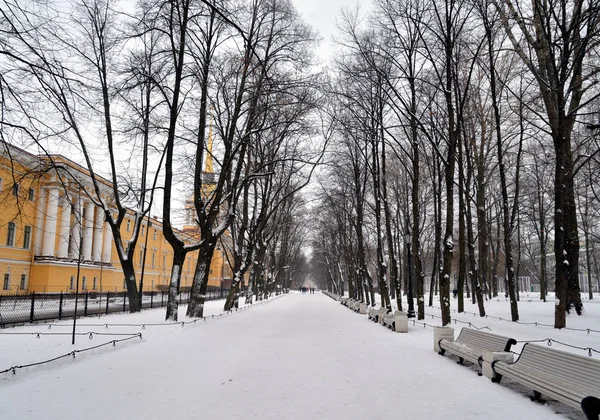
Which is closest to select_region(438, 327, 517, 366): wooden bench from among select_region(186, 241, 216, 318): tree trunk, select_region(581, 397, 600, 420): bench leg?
select_region(581, 397, 600, 420): bench leg

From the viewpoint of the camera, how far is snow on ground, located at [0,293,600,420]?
5395 mm

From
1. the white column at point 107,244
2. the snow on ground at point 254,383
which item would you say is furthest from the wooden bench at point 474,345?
the white column at point 107,244

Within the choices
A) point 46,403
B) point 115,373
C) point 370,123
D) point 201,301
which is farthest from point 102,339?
point 370,123

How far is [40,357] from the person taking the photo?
8.53 m

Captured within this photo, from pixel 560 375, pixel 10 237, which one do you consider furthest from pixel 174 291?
pixel 10 237

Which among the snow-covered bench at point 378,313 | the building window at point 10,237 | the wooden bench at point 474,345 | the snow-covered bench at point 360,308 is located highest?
the building window at point 10,237

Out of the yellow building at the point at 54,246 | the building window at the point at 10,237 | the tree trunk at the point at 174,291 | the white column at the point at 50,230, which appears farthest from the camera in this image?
the white column at the point at 50,230

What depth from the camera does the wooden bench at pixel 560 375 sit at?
15.8 feet

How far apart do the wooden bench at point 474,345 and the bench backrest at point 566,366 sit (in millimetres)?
475

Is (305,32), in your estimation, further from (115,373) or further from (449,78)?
(115,373)

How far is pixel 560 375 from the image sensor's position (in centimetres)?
563

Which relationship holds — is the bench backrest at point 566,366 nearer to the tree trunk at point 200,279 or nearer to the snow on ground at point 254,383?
the snow on ground at point 254,383

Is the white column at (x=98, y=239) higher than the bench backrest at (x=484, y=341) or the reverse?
higher

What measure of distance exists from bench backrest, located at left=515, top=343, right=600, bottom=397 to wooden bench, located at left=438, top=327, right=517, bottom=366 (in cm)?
48
